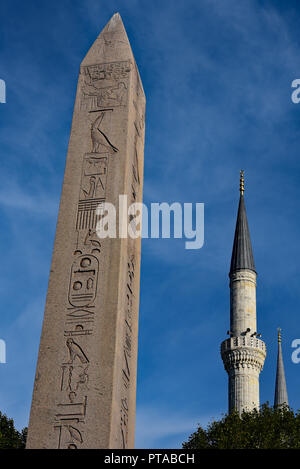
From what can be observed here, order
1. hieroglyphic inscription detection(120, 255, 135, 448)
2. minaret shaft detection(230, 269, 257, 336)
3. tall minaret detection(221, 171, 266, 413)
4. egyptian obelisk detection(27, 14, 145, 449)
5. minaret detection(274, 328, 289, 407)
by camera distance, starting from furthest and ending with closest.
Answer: minaret detection(274, 328, 289, 407)
minaret shaft detection(230, 269, 257, 336)
tall minaret detection(221, 171, 266, 413)
hieroglyphic inscription detection(120, 255, 135, 448)
egyptian obelisk detection(27, 14, 145, 449)

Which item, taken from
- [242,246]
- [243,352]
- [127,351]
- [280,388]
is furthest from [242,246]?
[127,351]

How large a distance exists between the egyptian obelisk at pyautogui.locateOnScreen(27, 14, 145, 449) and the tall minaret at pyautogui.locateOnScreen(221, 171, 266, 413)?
82.2 ft

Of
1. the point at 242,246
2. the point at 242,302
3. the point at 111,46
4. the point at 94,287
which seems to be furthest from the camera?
the point at 242,246

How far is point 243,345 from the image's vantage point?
33.0 metres

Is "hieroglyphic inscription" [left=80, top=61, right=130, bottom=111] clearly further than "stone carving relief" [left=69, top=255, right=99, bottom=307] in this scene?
Yes

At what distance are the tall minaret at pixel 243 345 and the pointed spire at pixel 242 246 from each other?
0.06 meters

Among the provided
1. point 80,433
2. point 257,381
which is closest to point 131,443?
point 80,433

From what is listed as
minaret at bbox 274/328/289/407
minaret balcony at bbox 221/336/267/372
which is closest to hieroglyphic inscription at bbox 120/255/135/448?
minaret balcony at bbox 221/336/267/372

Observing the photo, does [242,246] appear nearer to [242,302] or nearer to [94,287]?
[242,302]

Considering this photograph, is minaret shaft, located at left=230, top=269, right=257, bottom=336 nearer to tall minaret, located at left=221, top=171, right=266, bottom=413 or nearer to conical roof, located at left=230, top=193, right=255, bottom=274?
tall minaret, located at left=221, top=171, right=266, bottom=413

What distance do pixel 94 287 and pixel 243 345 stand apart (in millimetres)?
26703

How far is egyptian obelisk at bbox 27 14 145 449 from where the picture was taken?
644 centimetres

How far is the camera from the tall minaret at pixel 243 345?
107 ft

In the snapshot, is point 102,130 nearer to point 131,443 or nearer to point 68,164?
point 68,164
